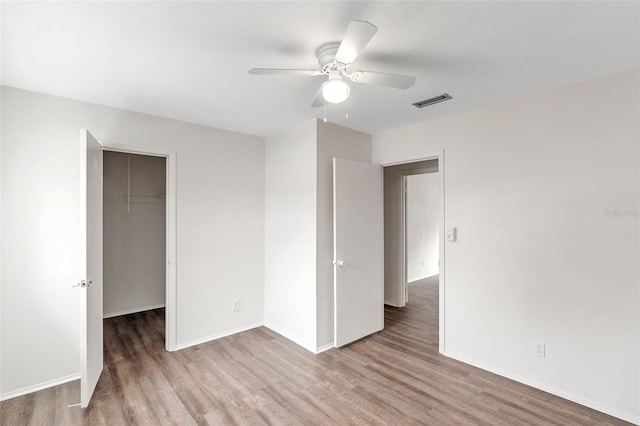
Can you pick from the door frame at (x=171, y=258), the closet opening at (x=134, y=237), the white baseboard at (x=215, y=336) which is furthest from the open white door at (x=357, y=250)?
the closet opening at (x=134, y=237)

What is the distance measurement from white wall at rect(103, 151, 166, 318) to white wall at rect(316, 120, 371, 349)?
2.87 meters

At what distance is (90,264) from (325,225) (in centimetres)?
210

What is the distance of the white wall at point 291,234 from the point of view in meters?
3.18

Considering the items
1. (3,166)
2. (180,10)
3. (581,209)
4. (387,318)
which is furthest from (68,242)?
(581,209)

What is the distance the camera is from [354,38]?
139 centimetres

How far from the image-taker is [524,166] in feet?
8.39

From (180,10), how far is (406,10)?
1135mm

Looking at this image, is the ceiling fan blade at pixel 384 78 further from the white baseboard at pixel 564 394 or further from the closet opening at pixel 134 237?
the closet opening at pixel 134 237

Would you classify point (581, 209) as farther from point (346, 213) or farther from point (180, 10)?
point (180, 10)

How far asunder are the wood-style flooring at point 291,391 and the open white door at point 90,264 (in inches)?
9.7

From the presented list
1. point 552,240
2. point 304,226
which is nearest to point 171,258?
point 304,226

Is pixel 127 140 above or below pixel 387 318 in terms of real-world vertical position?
above

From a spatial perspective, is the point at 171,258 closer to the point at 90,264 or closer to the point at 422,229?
the point at 90,264

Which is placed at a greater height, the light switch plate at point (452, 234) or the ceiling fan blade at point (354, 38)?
the ceiling fan blade at point (354, 38)
